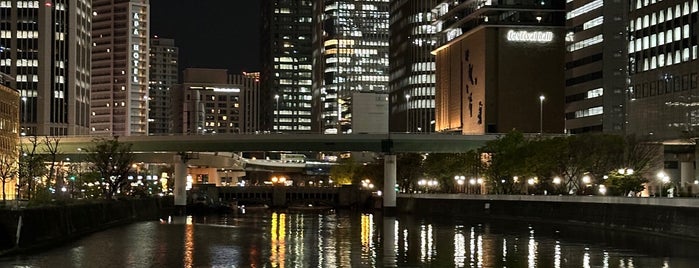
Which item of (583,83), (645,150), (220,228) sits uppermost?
(583,83)

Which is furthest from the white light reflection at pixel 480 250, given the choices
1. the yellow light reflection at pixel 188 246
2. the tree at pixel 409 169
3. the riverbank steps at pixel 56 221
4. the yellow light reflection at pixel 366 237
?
the tree at pixel 409 169

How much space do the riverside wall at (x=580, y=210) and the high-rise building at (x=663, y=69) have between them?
2627 cm

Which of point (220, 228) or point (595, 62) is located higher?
point (595, 62)

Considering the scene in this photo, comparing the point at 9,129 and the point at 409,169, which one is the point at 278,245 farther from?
the point at 409,169

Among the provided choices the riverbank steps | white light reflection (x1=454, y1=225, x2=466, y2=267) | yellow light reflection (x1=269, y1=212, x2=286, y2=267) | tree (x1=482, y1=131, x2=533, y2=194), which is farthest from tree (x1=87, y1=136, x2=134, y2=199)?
white light reflection (x1=454, y1=225, x2=466, y2=267)

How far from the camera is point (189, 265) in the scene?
2215 inches

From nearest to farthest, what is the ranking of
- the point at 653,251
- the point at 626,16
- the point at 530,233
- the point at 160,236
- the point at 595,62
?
the point at 653,251
the point at 160,236
the point at 530,233
the point at 626,16
the point at 595,62

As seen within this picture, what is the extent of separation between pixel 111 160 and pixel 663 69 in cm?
8306

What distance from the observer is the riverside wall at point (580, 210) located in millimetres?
78500

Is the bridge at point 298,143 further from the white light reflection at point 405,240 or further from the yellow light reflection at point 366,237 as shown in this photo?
the white light reflection at point 405,240

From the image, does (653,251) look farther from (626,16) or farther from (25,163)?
(626,16)

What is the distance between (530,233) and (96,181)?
75.4m

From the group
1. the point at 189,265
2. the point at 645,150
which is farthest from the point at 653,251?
the point at 645,150

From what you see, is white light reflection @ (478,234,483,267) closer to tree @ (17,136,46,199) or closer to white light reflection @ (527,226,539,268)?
white light reflection @ (527,226,539,268)
